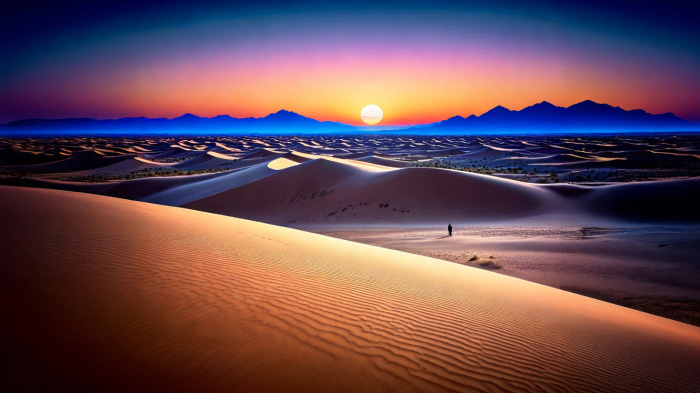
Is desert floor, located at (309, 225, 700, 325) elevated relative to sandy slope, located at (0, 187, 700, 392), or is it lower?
lower

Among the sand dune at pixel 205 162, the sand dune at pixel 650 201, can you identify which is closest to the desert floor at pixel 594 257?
the sand dune at pixel 650 201

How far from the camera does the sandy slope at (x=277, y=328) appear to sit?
95.7 inches

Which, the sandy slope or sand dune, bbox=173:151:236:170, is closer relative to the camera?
the sandy slope

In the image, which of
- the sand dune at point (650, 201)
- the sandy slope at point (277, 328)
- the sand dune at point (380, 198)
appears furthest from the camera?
the sand dune at point (380, 198)

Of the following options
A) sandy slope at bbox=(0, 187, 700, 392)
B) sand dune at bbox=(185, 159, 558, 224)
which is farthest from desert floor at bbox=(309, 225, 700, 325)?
sand dune at bbox=(185, 159, 558, 224)

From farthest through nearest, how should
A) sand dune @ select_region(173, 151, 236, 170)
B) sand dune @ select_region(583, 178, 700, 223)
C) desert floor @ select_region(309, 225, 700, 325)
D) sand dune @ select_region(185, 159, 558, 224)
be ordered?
sand dune @ select_region(173, 151, 236, 170) → sand dune @ select_region(185, 159, 558, 224) → sand dune @ select_region(583, 178, 700, 223) → desert floor @ select_region(309, 225, 700, 325)

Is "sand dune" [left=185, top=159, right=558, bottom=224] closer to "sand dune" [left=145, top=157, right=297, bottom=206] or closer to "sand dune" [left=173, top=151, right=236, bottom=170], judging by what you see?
"sand dune" [left=145, top=157, right=297, bottom=206]

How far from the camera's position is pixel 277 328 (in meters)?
3.07

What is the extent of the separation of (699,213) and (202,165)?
56335 millimetres

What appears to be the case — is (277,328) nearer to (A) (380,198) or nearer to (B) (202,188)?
(A) (380,198)

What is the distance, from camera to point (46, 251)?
4.48 m

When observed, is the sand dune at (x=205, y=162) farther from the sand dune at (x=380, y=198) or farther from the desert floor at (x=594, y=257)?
the desert floor at (x=594, y=257)

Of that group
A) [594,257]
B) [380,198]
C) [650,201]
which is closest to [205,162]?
[380,198]

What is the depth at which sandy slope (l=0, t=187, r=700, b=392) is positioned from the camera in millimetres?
2430
